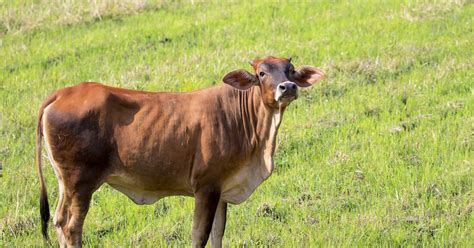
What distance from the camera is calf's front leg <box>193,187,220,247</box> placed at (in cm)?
820

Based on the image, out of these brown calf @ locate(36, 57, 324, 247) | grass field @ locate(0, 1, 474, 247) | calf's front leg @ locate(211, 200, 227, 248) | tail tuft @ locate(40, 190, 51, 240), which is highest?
brown calf @ locate(36, 57, 324, 247)

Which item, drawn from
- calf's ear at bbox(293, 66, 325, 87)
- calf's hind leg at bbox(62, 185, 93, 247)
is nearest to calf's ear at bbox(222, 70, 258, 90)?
calf's ear at bbox(293, 66, 325, 87)

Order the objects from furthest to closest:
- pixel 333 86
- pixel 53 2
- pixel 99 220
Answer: pixel 53 2 → pixel 333 86 → pixel 99 220

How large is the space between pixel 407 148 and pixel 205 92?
122 inches

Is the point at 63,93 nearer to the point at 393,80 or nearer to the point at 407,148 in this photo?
the point at 407,148

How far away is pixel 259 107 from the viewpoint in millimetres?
8586

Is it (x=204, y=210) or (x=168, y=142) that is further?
(x=168, y=142)

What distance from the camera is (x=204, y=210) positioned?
8.20 meters

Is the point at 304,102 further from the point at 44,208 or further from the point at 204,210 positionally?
the point at 44,208

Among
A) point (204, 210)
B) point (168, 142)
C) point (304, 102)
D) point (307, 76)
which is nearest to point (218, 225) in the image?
point (204, 210)

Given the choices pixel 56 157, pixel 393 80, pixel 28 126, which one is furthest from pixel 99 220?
pixel 393 80

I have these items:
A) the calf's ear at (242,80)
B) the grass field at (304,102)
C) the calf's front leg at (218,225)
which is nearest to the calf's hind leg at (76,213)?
the grass field at (304,102)

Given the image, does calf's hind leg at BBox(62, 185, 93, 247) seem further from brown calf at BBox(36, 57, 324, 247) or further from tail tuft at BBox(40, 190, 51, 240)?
tail tuft at BBox(40, 190, 51, 240)

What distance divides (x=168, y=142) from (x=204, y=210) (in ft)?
2.13
